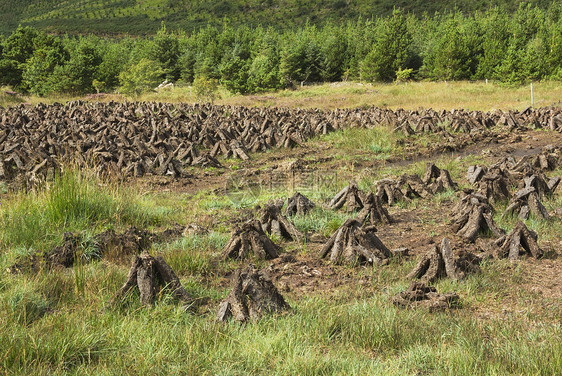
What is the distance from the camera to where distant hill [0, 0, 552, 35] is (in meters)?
147

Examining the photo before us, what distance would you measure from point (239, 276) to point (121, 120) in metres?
16.3

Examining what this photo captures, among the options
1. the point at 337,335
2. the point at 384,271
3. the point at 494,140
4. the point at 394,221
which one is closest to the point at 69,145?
the point at 394,221

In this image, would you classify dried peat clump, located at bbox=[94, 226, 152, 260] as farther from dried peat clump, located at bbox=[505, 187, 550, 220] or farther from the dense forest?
the dense forest

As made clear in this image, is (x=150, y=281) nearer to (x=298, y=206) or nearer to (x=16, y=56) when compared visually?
(x=298, y=206)

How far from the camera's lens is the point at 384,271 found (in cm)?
538

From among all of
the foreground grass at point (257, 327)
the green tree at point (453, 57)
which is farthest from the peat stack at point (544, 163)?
the green tree at point (453, 57)

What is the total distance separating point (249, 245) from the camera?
19.8 ft

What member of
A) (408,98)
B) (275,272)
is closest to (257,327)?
(275,272)

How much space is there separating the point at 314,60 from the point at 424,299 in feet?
177

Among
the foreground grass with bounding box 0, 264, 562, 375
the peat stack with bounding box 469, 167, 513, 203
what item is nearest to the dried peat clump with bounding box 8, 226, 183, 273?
the foreground grass with bounding box 0, 264, 562, 375

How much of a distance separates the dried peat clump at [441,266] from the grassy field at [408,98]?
1016 inches

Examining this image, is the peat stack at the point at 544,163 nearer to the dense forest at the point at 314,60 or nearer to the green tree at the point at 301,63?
the dense forest at the point at 314,60

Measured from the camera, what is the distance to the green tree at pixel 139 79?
4031cm

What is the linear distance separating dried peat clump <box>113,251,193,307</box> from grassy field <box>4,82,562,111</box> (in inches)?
1093
